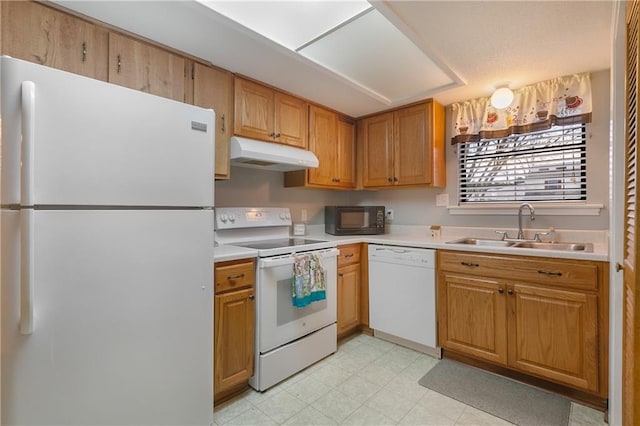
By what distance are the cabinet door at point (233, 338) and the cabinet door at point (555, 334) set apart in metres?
1.73

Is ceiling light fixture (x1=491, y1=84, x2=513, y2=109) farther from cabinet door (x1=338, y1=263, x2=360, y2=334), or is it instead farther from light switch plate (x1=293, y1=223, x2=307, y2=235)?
light switch plate (x1=293, y1=223, x2=307, y2=235)

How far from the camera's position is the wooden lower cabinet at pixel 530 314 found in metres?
1.70

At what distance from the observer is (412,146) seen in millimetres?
2795

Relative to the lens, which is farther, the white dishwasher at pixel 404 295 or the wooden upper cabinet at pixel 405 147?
the wooden upper cabinet at pixel 405 147

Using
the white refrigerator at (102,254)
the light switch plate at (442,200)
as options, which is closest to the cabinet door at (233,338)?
the white refrigerator at (102,254)

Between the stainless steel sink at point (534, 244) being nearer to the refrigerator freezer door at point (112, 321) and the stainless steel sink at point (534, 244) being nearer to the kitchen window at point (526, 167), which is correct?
the kitchen window at point (526, 167)

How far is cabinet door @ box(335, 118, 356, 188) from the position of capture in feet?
10.0

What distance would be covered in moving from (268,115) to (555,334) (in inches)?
97.3

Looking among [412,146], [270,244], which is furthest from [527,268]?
[270,244]

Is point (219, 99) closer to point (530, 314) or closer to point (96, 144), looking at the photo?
point (96, 144)

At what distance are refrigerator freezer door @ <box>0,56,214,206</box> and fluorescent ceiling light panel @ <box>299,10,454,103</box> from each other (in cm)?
90

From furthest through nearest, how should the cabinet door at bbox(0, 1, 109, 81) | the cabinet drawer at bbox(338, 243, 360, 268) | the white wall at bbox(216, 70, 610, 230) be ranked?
the cabinet drawer at bbox(338, 243, 360, 268) < the white wall at bbox(216, 70, 610, 230) < the cabinet door at bbox(0, 1, 109, 81)

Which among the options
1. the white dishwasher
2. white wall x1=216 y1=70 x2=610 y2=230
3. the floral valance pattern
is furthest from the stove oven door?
the floral valance pattern

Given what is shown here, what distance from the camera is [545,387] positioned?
1.92m
